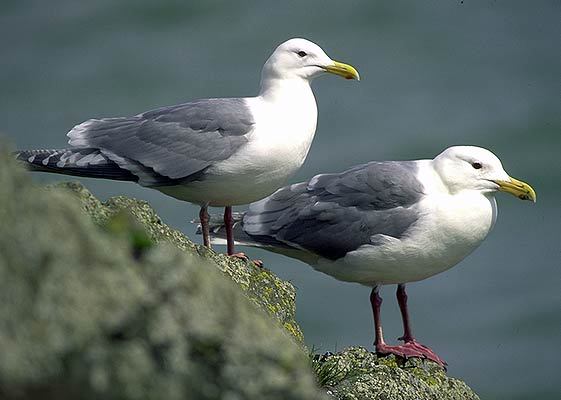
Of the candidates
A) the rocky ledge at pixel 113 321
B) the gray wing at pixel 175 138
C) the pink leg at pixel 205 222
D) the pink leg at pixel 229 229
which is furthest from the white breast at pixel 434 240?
the rocky ledge at pixel 113 321

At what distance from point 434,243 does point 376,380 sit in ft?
7.22

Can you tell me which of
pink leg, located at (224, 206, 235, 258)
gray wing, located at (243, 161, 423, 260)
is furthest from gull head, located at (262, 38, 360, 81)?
pink leg, located at (224, 206, 235, 258)

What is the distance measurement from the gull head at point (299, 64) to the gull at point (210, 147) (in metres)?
0.01

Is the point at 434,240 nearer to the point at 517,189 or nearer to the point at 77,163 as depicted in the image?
the point at 517,189

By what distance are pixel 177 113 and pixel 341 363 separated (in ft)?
10.2

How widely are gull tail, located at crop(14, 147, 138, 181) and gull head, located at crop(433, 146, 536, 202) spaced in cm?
243

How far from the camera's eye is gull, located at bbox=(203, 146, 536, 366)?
880 cm

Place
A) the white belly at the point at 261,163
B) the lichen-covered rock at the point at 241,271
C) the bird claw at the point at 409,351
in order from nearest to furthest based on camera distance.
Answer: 1. the lichen-covered rock at the point at 241,271
2. the bird claw at the point at 409,351
3. the white belly at the point at 261,163

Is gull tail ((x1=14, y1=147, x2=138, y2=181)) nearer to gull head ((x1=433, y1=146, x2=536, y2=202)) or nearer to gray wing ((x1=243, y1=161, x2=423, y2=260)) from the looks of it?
gray wing ((x1=243, y1=161, x2=423, y2=260))

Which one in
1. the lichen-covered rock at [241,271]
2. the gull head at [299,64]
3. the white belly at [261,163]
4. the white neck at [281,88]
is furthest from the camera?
the gull head at [299,64]

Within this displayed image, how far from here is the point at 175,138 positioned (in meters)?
9.28

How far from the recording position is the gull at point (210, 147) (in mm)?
8969

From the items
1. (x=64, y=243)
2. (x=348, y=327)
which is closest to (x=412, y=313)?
(x=348, y=327)

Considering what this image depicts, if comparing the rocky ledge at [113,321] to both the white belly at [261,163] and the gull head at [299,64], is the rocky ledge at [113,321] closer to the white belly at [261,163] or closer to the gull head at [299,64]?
the white belly at [261,163]
